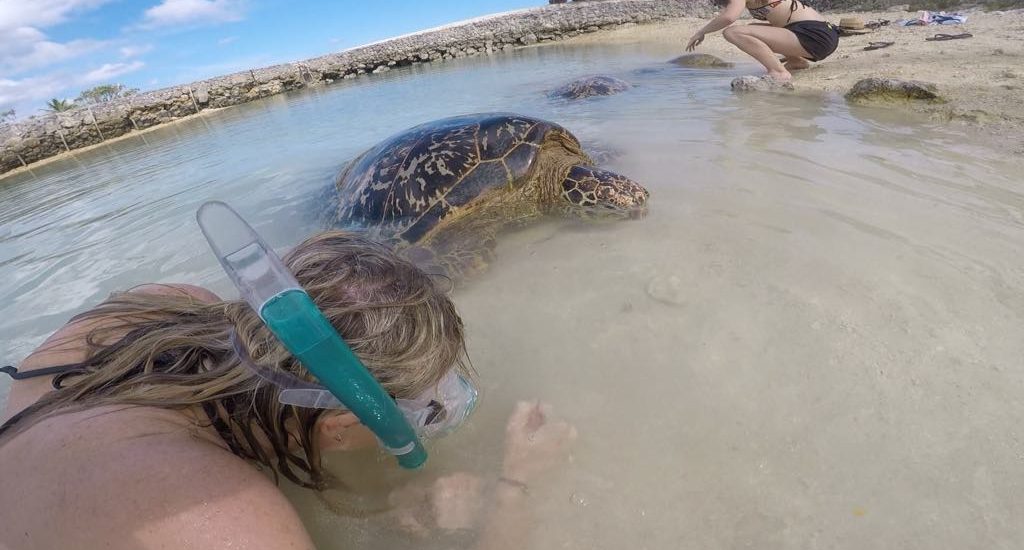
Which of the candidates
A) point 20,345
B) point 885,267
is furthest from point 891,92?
point 20,345

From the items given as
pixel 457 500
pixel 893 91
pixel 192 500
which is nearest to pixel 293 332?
pixel 192 500

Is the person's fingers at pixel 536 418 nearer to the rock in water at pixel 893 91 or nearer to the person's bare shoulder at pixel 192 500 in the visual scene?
the person's bare shoulder at pixel 192 500

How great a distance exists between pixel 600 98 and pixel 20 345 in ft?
19.6

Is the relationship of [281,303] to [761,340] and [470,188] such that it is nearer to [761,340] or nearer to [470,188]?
[761,340]

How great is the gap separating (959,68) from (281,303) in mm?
6516

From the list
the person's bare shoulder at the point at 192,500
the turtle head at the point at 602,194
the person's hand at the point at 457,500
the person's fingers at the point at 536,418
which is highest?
the person's bare shoulder at the point at 192,500

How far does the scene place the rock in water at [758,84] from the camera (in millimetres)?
5250

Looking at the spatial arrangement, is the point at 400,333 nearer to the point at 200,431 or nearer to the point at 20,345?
the point at 200,431

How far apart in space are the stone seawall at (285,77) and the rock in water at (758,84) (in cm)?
1607

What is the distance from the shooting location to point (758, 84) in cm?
533

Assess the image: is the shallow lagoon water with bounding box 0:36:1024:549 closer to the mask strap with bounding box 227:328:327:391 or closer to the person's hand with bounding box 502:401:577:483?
the person's hand with bounding box 502:401:577:483

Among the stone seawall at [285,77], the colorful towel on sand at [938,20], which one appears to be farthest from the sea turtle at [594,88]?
the stone seawall at [285,77]

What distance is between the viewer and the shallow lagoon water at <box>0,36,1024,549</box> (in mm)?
1198

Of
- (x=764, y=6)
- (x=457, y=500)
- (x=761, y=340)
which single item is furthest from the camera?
(x=764, y=6)
